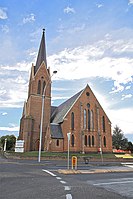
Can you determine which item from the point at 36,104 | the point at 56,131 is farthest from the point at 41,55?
the point at 56,131

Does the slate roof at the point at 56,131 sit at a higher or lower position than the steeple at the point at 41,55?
lower

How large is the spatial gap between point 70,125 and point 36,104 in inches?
407

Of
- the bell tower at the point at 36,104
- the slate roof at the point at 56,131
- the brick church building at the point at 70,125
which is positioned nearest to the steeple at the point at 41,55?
the bell tower at the point at 36,104

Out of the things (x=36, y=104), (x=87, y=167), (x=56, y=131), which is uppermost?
(x=36, y=104)

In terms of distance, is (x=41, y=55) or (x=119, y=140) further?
(x=119, y=140)

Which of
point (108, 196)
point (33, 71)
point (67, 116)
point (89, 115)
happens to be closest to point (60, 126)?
point (67, 116)

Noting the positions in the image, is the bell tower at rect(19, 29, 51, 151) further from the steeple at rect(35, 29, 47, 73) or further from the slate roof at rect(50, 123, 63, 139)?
the slate roof at rect(50, 123, 63, 139)

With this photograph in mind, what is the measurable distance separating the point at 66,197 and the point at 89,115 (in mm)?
43339

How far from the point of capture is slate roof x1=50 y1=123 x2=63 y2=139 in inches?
1727

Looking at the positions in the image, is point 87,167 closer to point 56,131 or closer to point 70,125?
point 56,131

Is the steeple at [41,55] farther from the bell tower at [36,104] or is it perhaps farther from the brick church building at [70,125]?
the brick church building at [70,125]

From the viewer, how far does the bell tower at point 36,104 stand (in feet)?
153

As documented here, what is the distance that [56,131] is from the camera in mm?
45188

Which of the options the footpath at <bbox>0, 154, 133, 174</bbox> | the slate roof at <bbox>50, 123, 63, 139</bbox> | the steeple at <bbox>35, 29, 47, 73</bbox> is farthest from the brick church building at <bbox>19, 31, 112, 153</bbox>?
the footpath at <bbox>0, 154, 133, 174</bbox>
